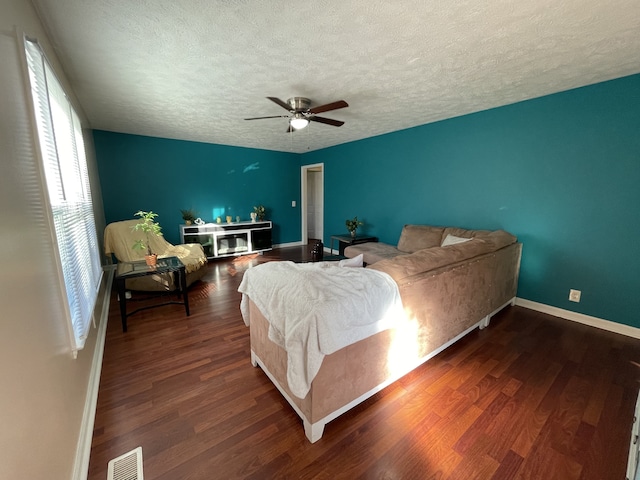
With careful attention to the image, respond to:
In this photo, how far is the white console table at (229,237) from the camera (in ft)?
15.8

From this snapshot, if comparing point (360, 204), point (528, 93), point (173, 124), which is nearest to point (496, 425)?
point (528, 93)

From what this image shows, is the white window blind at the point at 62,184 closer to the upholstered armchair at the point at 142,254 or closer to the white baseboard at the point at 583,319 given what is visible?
the upholstered armchair at the point at 142,254

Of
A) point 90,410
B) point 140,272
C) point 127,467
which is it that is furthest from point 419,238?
point 90,410

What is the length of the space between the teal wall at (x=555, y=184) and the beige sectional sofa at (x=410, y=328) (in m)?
0.65

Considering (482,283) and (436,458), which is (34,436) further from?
(482,283)

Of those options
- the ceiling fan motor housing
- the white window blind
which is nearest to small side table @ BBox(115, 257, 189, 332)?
the white window blind

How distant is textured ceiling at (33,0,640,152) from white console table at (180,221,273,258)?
228 cm

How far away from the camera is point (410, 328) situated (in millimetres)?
1718

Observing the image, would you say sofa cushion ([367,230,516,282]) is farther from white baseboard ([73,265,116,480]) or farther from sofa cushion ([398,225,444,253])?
white baseboard ([73,265,116,480])

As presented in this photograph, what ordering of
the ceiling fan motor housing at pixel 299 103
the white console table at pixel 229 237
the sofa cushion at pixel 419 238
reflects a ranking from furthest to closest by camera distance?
the white console table at pixel 229 237 < the sofa cushion at pixel 419 238 < the ceiling fan motor housing at pixel 299 103

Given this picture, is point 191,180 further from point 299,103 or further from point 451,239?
point 451,239

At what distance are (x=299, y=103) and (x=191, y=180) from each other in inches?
127

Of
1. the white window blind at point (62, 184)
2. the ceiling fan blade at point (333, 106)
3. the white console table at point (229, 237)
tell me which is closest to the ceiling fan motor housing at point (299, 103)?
the ceiling fan blade at point (333, 106)

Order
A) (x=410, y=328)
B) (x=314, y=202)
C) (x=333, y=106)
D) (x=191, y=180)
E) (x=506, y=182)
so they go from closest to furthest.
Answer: (x=410, y=328)
(x=333, y=106)
(x=506, y=182)
(x=191, y=180)
(x=314, y=202)
